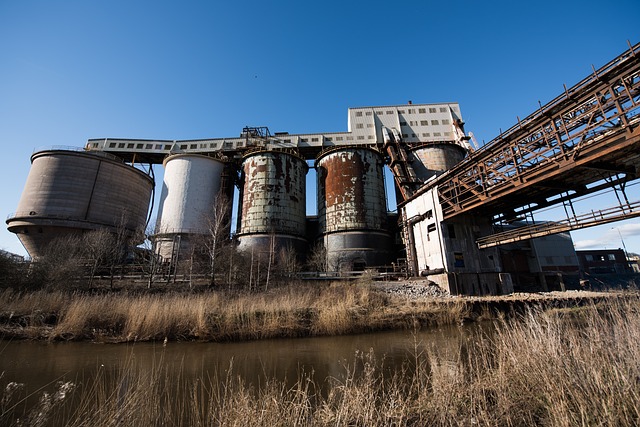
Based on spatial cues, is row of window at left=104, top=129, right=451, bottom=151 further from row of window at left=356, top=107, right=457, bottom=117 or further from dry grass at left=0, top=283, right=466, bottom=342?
dry grass at left=0, top=283, right=466, bottom=342

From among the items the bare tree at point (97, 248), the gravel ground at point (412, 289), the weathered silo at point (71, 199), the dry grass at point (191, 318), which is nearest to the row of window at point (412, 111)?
the gravel ground at point (412, 289)

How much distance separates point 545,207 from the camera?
55.1 ft

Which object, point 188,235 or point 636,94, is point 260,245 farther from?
point 636,94

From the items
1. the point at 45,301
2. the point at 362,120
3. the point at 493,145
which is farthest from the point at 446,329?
the point at 362,120

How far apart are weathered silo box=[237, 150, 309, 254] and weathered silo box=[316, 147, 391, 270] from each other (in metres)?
2.53

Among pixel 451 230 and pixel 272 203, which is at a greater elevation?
pixel 272 203

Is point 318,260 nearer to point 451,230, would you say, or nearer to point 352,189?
point 352,189

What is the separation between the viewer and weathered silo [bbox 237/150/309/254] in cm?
2480

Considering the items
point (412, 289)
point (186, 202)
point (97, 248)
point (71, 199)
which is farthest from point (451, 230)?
point (71, 199)

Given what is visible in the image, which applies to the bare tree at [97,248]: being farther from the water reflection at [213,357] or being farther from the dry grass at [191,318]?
the water reflection at [213,357]

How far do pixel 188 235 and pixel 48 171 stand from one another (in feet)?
49.2

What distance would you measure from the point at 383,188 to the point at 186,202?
20966 millimetres

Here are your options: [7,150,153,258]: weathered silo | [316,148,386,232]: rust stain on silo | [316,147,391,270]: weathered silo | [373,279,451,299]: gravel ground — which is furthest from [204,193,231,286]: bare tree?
[373,279,451,299]: gravel ground

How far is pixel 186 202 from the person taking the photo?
88.6 feet
